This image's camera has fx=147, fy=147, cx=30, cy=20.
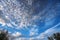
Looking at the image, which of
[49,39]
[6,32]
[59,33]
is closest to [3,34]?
[6,32]

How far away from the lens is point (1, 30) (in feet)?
133

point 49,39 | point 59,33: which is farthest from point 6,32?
point 59,33

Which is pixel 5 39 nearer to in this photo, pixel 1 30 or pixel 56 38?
pixel 1 30

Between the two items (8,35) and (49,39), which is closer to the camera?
(8,35)

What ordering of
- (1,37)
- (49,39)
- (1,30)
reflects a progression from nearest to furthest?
1. (1,37)
2. (1,30)
3. (49,39)

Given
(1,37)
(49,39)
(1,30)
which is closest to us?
(1,37)

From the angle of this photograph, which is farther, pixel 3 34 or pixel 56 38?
pixel 56 38

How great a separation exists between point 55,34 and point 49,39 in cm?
247

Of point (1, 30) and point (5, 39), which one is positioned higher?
point (1, 30)

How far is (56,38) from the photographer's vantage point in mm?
45250

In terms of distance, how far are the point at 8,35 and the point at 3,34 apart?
1.52 meters

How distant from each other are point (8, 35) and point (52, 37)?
46.9 feet

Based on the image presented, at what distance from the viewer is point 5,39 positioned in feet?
125

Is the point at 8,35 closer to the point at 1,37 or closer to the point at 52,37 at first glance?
the point at 1,37
